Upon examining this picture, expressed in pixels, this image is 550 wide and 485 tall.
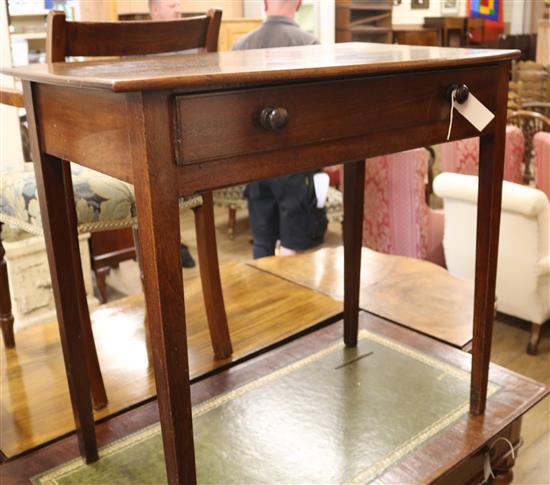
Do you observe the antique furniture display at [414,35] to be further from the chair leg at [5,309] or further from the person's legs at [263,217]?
the chair leg at [5,309]

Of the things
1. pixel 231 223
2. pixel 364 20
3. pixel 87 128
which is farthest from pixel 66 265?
pixel 364 20

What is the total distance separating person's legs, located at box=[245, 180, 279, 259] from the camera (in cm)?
300

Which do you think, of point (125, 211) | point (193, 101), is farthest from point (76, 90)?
point (125, 211)

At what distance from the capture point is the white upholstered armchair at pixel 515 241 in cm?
240

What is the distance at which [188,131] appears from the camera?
0.82 meters

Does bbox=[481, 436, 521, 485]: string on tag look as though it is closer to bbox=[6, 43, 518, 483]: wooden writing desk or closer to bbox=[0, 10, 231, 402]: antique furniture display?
bbox=[6, 43, 518, 483]: wooden writing desk

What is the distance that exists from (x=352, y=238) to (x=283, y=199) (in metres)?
1.32

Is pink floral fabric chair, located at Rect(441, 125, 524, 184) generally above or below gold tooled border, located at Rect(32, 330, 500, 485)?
above

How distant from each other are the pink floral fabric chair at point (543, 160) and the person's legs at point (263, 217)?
111cm

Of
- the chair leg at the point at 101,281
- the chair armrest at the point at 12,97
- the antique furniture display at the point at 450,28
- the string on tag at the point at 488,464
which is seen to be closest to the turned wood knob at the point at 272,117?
the chair armrest at the point at 12,97

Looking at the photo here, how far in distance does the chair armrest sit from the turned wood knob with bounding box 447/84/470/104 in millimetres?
868

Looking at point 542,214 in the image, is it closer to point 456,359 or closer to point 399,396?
point 456,359

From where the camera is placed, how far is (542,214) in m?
2.38

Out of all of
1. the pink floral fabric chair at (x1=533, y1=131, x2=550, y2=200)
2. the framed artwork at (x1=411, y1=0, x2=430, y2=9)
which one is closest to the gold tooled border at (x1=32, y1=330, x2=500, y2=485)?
the pink floral fabric chair at (x1=533, y1=131, x2=550, y2=200)
